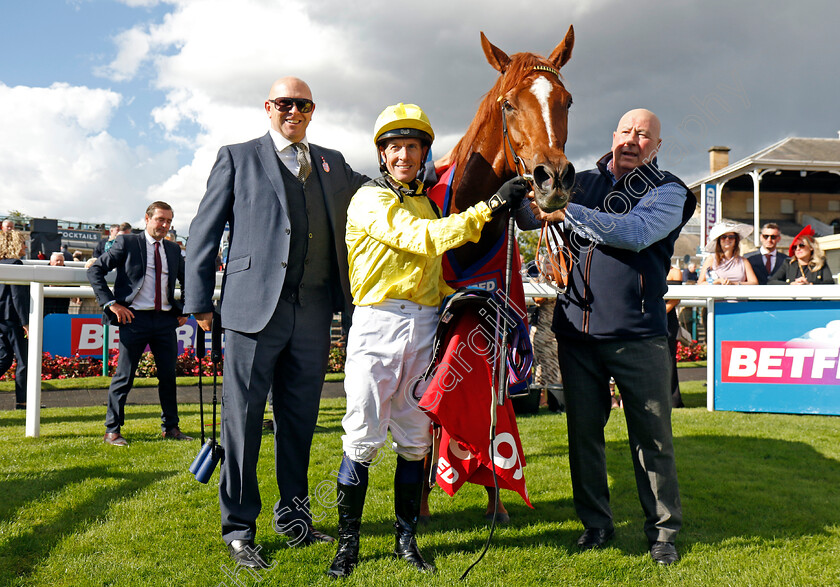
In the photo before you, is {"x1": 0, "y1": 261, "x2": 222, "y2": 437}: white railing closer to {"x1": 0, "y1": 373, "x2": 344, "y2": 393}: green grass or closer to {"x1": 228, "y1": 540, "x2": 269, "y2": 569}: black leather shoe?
{"x1": 228, "y1": 540, "x2": 269, "y2": 569}: black leather shoe

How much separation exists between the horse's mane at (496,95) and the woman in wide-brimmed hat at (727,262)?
16.4 feet

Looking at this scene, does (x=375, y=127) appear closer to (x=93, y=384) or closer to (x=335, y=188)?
(x=335, y=188)

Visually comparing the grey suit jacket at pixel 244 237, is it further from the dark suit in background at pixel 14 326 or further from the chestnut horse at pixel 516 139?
the dark suit in background at pixel 14 326

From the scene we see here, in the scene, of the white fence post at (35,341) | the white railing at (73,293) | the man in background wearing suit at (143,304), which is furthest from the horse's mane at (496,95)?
the white fence post at (35,341)

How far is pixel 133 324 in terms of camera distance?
507cm

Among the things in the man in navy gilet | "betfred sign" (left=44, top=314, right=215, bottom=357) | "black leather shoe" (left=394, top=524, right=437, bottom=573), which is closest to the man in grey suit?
"black leather shoe" (left=394, top=524, right=437, bottom=573)

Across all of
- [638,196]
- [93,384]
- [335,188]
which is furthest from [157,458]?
[93,384]

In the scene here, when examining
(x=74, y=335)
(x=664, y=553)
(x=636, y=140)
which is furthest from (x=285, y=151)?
(x=74, y=335)

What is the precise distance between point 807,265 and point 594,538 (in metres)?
5.61

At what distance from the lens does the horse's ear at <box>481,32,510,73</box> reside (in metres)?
2.81

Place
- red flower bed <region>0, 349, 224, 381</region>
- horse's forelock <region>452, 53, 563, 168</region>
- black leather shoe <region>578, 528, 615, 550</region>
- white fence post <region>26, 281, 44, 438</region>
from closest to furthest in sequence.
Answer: horse's forelock <region>452, 53, 563, 168</region>
black leather shoe <region>578, 528, 615, 550</region>
white fence post <region>26, 281, 44, 438</region>
red flower bed <region>0, 349, 224, 381</region>

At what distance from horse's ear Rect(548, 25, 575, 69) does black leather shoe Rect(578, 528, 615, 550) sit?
231 centimetres

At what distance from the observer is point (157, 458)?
4340mm

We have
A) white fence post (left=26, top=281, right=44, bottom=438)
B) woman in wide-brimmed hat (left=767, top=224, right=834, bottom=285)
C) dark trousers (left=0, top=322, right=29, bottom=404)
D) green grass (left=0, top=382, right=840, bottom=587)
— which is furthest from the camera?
woman in wide-brimmed hat (left=767, top=224, right=834, bottom=285)
